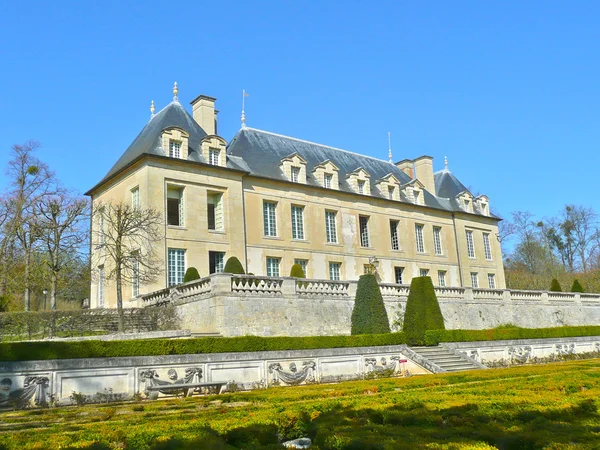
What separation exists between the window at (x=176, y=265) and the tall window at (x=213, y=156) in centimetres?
444

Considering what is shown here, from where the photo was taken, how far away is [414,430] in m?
5.08

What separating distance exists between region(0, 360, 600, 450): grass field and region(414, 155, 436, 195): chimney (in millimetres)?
30119

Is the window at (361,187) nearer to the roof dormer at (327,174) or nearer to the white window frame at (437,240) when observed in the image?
the roof dormer at (327,174)

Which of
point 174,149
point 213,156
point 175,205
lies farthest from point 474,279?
point 174,149

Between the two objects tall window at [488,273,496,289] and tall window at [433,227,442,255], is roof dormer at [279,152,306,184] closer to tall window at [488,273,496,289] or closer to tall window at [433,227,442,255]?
tall window at [433,227,442,255]

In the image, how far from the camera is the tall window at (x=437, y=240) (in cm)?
3503

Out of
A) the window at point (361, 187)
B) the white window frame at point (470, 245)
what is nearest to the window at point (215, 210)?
the window at point (361, 187)

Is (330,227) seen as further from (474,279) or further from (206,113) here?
(474,279)

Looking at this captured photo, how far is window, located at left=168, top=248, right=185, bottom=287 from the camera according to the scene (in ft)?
75.3

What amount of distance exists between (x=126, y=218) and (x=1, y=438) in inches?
629

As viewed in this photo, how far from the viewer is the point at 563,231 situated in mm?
53438

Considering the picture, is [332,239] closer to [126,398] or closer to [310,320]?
[310,320]

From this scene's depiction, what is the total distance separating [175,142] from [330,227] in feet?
31.0

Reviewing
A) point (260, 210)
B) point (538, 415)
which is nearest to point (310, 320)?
point (260, 210)
